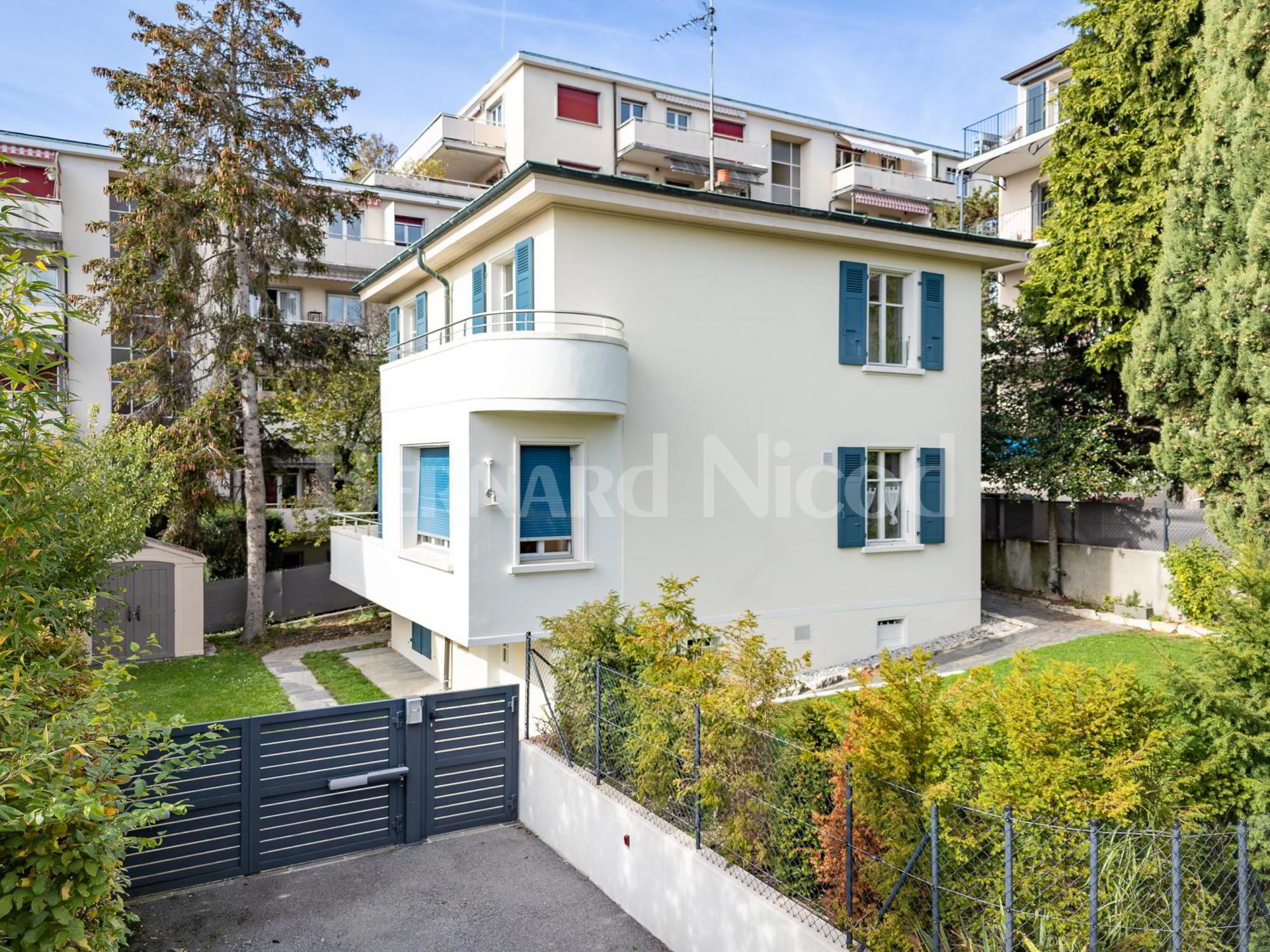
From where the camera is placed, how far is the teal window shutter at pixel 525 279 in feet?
44.3

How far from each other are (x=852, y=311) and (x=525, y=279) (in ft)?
19.3

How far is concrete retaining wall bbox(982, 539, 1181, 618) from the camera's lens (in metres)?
16.6

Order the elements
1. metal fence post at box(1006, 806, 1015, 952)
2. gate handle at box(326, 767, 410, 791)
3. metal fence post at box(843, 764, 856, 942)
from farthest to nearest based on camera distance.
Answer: gate handle at box(326, 767, 410, 791)
metal fence post at box(843, 764, 856, 942)
metal fence post at box(1006, 806, 1015, 952)

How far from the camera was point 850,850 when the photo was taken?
5746mm

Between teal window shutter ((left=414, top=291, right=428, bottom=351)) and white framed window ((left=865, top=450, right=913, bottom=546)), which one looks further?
teal window shutter ((left=414, top=291, right=428, bottom=351))

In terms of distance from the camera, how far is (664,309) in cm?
1380

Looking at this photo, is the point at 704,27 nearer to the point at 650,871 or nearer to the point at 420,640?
the point at 420,640

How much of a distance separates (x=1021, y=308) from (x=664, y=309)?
10147 mm

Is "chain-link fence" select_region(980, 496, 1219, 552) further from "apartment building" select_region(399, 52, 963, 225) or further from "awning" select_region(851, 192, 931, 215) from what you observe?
"awning" select_region(851, 192, 931, 215)

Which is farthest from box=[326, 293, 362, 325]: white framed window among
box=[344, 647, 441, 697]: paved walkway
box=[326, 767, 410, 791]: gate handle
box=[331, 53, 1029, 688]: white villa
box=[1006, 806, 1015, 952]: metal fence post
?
box=[1006, 806, 1015, 952]: metal fence post

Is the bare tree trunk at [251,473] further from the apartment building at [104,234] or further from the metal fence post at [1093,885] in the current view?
the metal fence post at [1093,885]

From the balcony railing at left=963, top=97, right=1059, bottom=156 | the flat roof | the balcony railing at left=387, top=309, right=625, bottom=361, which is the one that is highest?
the balcony railing at left=963, top=97, right=1059, bottom=156

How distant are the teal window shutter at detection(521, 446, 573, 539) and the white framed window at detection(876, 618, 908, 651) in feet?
21.3

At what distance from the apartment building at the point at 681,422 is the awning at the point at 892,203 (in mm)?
22253
